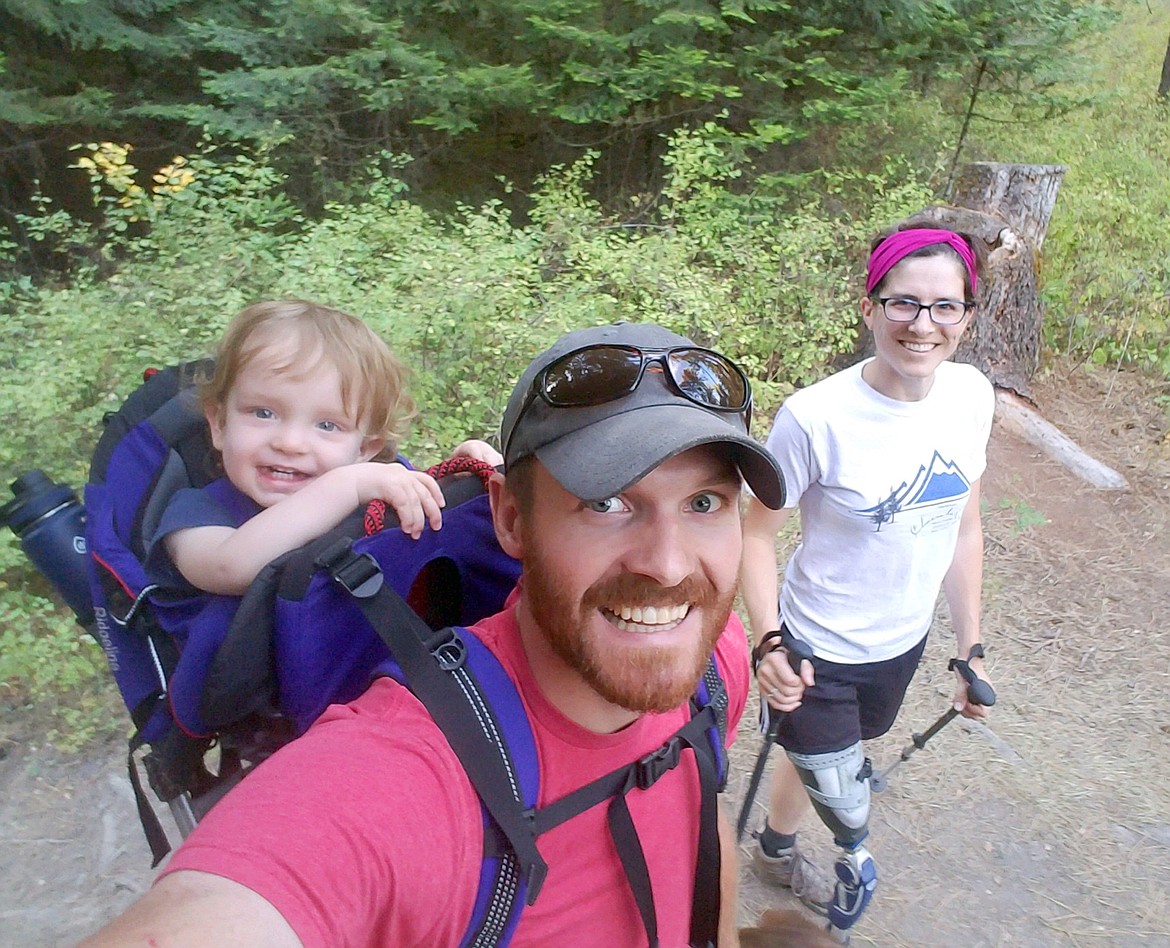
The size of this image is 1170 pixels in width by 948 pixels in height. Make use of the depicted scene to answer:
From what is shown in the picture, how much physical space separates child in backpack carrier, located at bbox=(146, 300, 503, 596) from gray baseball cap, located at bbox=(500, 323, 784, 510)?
298 mm

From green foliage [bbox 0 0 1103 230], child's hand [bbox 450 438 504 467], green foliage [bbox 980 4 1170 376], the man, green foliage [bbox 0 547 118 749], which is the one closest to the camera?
the man

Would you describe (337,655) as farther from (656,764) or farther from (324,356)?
(324,356)

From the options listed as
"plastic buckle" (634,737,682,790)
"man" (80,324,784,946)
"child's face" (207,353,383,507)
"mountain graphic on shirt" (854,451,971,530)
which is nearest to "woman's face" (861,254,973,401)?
"mountain graphic on shirt" (854,451,971,530)

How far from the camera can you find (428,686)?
1.19 meters

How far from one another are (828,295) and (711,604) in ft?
17.5

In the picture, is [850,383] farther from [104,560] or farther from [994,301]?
[994,301]

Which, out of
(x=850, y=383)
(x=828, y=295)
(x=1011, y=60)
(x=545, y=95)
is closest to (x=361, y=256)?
(x=545, y=95)

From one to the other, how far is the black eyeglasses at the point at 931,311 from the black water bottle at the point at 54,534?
2.06m

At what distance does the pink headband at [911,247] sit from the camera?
2.27 m

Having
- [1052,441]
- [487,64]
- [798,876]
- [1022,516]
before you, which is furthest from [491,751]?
[487,64]

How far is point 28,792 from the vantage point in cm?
314

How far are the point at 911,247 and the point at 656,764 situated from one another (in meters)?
1.67

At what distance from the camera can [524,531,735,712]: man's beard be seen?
1247 mm

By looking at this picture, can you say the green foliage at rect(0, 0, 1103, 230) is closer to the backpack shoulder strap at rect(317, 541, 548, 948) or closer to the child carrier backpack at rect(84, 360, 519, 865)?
the child carrier backpack at rect(84, 360, 519, 865)
